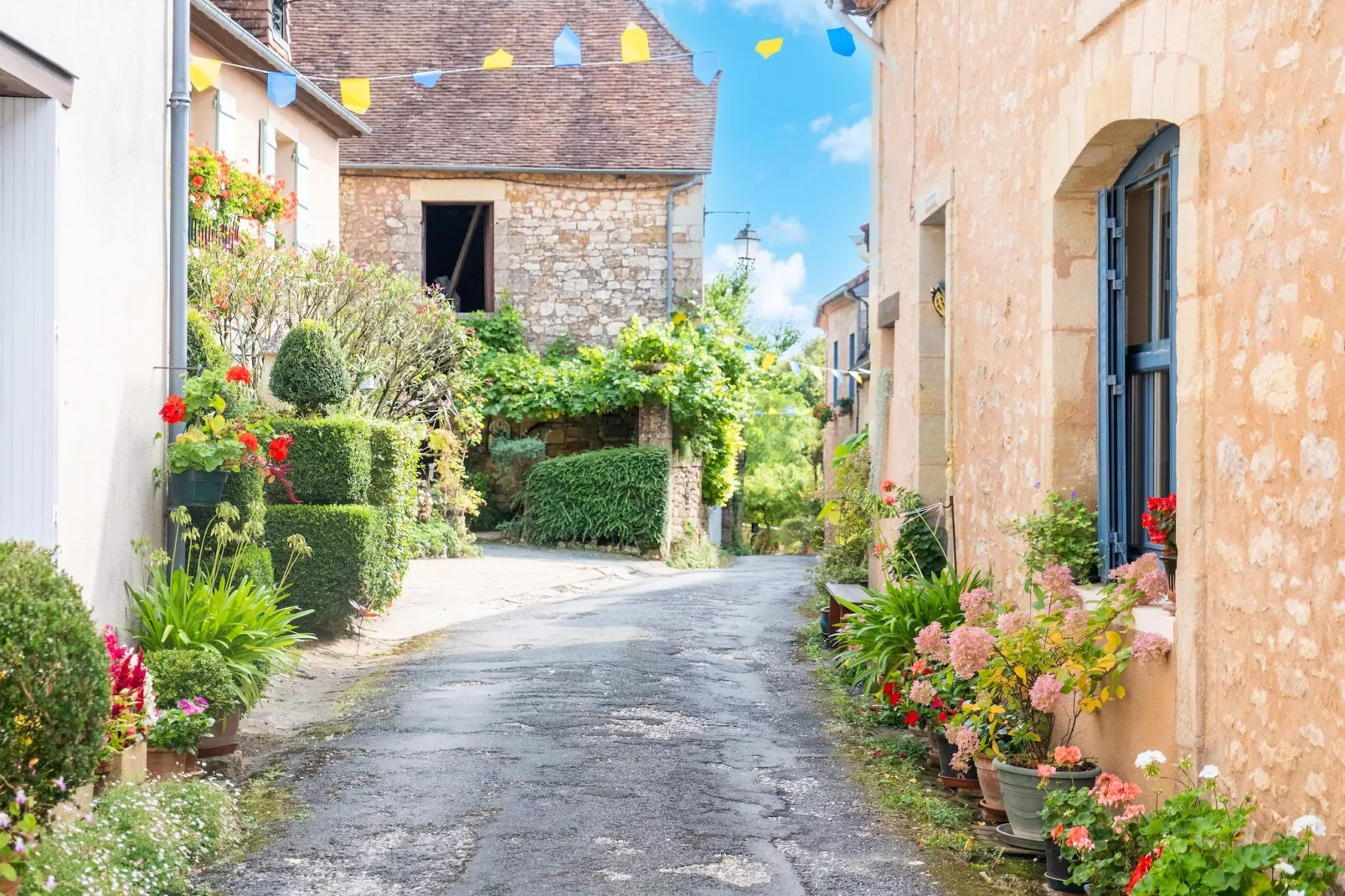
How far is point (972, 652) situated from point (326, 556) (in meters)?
5.68

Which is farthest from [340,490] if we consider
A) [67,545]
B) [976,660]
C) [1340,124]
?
[1340,124]

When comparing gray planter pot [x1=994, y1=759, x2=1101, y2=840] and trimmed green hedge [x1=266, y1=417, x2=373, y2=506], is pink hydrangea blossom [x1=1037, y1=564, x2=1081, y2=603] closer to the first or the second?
gray planter pot [x1=994, y1=759, x2=1101, y2=840]

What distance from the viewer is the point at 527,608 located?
12.2 metres

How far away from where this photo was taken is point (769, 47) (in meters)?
9.76

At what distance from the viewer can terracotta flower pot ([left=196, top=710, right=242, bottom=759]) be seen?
19.5ft

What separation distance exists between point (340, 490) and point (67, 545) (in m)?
4.04

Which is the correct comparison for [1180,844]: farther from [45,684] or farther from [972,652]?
[45,684]

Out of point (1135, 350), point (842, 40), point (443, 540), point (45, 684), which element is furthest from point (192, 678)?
point (443, 540)

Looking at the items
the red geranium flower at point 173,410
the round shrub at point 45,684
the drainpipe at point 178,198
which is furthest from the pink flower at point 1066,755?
the drainpipe at point 178,198

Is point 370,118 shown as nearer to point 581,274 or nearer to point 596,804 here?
point 581,274

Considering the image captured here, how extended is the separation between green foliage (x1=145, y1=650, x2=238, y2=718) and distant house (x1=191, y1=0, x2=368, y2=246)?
7.14 meters

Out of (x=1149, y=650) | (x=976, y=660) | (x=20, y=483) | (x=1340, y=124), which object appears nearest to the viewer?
(x=1340, y=124)

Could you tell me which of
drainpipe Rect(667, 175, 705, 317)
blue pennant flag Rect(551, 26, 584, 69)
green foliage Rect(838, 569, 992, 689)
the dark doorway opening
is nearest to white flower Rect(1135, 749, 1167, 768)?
green foliage Rect(838, 569, 992, 689)

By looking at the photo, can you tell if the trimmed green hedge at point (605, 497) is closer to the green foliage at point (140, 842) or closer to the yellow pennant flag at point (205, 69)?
the yellow pennant flag at point (205, 69)
